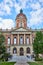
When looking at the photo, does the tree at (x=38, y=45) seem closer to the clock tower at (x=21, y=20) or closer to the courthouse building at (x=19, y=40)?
the courthouse building at (x=19, y=40)

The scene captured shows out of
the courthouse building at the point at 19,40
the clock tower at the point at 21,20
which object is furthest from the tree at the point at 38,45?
the clock tower at the point at 21,20

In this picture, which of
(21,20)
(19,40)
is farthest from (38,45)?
(21,20)

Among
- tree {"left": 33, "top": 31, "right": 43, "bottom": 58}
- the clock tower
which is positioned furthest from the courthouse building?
tree {"left": 33, "top": 31, "right": 43, "bottom": 58}

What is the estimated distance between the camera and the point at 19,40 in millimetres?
61375

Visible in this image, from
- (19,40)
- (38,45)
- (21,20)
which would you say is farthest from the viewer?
(21,20)

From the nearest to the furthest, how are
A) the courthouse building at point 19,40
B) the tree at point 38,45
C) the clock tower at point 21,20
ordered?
the tree at point 38,45, the courthouse building at point 19,40, the clock tower at point 21,20

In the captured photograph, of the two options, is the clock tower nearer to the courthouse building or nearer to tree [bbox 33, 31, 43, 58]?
the courthouse building

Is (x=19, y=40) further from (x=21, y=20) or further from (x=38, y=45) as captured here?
(x=38, y=45)

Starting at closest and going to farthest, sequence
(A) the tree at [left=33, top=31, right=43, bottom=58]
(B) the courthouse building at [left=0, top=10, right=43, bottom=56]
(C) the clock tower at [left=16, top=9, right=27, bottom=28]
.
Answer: (A) the tree at [left=33, top=31, right=43, bottom=58]
(B) the courthouse building at [left=0, top=10, right=43, bottom=56]
(C) the clock tower at [left=16, top=9, right=27, bottom=28]

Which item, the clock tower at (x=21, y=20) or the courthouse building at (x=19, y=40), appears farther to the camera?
the clock tower at (x=21, y=20)

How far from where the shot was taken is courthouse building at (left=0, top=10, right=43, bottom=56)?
59.2 meters

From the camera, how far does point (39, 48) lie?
41469mm

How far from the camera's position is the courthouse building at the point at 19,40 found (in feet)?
194

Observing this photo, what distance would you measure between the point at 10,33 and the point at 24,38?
16.2ft
